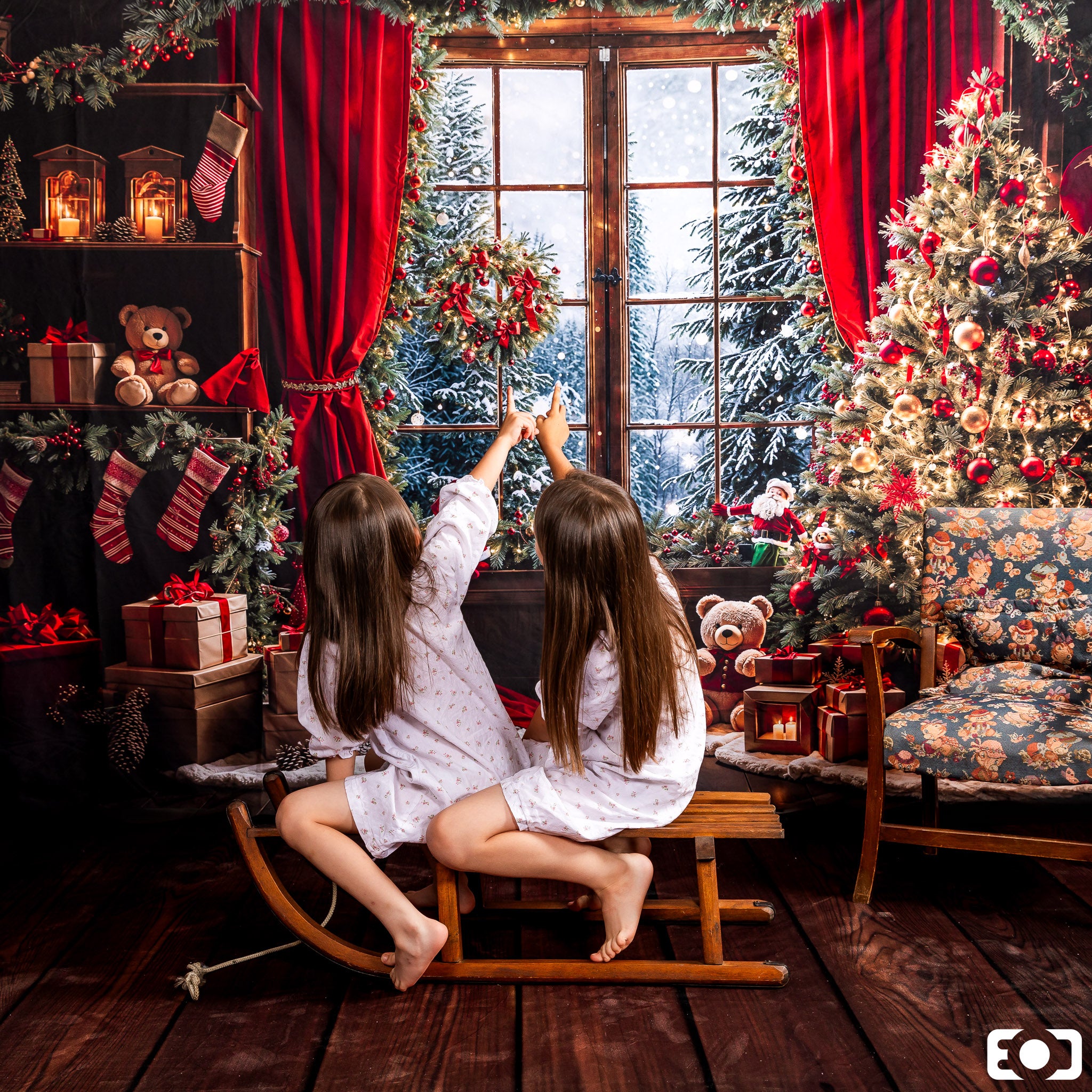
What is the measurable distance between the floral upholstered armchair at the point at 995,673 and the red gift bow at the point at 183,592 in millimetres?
1929

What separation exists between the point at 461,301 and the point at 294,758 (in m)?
1.56

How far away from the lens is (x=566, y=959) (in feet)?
6.61

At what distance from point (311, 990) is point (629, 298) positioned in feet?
7.68

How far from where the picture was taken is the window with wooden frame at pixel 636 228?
3287mm

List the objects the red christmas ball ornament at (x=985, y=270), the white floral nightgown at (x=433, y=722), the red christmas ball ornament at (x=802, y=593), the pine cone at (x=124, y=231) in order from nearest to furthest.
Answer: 1. the white floral nightgown at (x=433, y=722)
2. the red christmas ball ornament at (x=985, y=270)
3. the pine cone at (x=124, y=231)
4. the red christmas ball ornament at (x=802, y=593)

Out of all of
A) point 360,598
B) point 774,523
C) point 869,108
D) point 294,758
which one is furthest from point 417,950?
point 869,108

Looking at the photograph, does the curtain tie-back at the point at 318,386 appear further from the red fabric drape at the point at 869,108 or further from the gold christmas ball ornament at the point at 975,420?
the gold christmas ball ornament at the point at 975,420

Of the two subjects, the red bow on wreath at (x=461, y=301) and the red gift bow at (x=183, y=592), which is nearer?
the red gift bow at (x=183, y=592)

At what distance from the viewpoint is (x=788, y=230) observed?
11.0 feet

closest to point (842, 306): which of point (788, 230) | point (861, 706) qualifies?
point (788, 230)

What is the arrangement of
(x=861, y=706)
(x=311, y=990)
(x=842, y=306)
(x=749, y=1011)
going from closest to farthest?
1. (x=749, y=1011)
2. (x=311, y=990)
3. (x=861, y=706)
4. (x=842, y=306)

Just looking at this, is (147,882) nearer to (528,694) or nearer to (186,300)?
(528,694)

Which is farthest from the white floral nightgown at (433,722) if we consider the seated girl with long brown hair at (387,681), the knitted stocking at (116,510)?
the knitted stocking at (116,510)

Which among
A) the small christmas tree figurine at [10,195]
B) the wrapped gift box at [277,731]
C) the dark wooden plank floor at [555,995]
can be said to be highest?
the small christmas tree figurine at [10,195]
